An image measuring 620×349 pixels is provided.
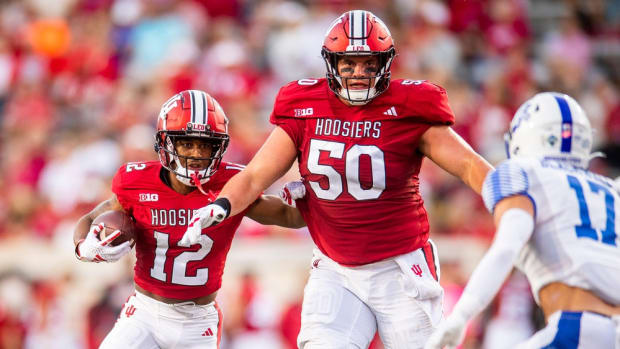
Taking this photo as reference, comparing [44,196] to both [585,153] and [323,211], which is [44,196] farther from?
[585,153]

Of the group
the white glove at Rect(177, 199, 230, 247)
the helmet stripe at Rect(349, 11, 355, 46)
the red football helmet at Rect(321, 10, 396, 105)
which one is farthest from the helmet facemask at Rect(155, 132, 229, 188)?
the helmet stripe at Rect(349, 11, 355, 46)

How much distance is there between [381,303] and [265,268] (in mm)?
3790

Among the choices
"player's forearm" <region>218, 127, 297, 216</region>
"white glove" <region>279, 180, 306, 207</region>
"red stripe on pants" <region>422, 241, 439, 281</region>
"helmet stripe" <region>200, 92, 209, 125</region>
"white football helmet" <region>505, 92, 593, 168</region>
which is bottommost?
"red stripe on pants" <region>422, 241, 439, 281</region>

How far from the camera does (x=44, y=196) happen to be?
9.65m

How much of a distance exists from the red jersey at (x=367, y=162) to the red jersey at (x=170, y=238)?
0.60m

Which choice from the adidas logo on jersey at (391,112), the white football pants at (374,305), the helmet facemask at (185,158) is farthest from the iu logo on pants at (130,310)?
the adidas logo on jersey at (391,112)

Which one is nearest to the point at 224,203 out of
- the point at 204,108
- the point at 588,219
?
the point at 204,108

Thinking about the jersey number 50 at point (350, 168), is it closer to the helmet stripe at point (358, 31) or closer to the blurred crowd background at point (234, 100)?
the helmet stripe at point (358, 31)

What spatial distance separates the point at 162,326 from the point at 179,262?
13.3 inches

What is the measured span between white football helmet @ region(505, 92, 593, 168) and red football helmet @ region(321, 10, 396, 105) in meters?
0.85

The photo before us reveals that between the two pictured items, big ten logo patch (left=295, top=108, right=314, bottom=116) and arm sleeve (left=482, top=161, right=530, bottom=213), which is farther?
big ten logo patch (left=295, top=108, right=314, bottom=116)

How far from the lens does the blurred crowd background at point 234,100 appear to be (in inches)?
321

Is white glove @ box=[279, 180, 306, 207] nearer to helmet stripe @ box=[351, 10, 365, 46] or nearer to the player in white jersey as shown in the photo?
helmet stripe @ box=[351, 10, 365, 46]

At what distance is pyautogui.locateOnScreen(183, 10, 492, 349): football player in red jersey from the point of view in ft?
14.6
